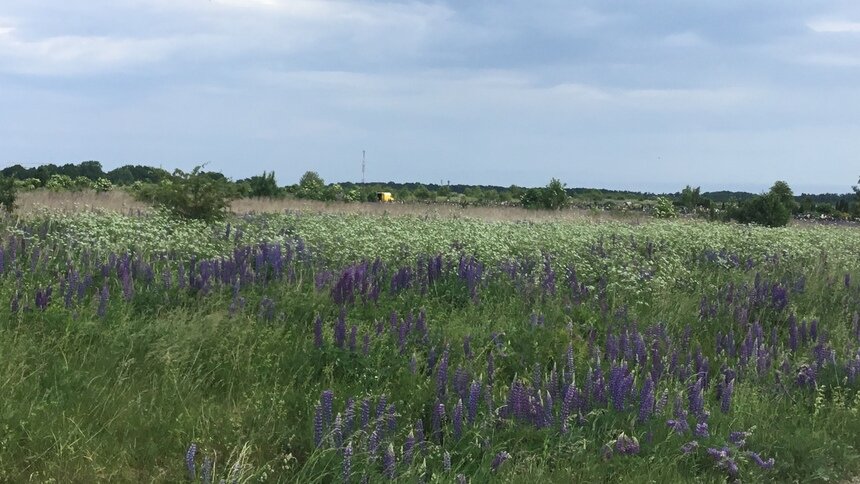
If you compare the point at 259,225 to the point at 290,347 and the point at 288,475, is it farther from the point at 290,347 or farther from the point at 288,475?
the point at 288,475

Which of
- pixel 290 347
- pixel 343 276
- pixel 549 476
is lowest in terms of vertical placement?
pixel 549 476

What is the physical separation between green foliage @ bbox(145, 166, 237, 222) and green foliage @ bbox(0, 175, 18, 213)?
2.96 meters

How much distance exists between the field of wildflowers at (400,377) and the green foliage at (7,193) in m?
7.19

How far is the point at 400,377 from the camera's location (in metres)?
4.47

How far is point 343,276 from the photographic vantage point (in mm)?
6176

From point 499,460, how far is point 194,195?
12.6 meters

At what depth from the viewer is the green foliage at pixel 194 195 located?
14.5 metres

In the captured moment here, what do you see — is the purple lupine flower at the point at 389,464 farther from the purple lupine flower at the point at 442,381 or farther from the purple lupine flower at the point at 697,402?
the purple lupine flower at the point at 697,402

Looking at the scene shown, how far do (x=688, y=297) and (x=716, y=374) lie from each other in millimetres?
2584

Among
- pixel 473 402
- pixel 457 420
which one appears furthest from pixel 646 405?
pixel 457 420

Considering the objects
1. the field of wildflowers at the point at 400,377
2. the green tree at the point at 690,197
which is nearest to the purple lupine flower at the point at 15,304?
the field of wildflowers at the point at 400,377

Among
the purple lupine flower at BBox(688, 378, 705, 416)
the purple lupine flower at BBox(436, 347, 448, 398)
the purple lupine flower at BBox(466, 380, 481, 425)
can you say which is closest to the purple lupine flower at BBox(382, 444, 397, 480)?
the purple lupine flower at BBox(466, 380, 481, 425)

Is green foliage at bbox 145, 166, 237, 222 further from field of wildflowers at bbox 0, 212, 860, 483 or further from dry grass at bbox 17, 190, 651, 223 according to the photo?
field of wildflowers at bbox 0, 212, 860, 483

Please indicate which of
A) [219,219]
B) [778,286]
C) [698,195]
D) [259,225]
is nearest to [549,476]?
[778,286]
